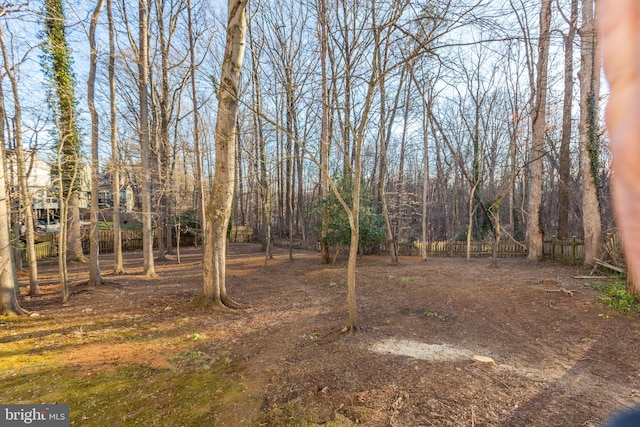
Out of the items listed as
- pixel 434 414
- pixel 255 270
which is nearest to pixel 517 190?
pixel 255 270

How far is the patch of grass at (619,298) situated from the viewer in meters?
5.62

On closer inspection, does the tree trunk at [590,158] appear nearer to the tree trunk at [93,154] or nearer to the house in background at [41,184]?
the house in background at [41,184]

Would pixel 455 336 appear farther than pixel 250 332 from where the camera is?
No

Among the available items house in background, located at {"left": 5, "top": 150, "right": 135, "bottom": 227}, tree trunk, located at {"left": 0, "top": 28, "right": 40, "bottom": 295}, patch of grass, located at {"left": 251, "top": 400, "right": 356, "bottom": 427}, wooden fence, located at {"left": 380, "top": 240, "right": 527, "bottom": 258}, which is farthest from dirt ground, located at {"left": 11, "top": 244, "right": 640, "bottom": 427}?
wooden fence, located at {"left": 380, "top": 240, "right": 527, "bottom": 258}

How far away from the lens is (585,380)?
3490mm

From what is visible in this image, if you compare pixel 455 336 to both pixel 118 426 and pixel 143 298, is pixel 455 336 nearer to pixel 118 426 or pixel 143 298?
pixel 118 426

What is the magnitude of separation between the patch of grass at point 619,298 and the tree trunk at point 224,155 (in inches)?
316

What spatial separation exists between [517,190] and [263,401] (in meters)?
27.4

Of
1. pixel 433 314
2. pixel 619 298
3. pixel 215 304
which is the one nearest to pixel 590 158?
pixel 619 298

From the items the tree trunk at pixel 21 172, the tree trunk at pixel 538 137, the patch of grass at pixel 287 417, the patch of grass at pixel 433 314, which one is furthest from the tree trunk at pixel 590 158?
the tree trunk at pixel 21 172

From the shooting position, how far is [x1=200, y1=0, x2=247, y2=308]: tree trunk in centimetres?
602

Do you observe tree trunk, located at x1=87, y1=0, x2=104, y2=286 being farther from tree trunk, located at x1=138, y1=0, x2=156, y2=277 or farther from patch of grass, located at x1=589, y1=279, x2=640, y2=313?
patch of grass, located at x1=589, y1=279, x2=640, y2=313

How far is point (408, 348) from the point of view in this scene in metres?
4.34

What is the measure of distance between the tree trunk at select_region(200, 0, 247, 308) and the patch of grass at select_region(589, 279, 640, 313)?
8.04 metres
